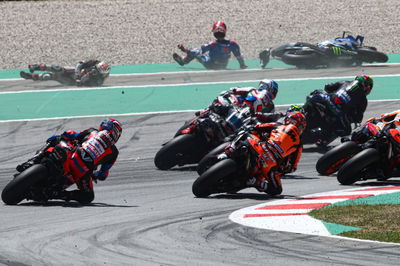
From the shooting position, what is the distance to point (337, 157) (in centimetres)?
1399

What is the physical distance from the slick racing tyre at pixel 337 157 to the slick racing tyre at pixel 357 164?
0.46 metres

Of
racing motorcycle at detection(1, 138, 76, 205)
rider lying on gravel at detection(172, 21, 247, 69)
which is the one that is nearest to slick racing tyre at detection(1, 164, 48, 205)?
racing motorcycle at detection(1, 138, 76, 205)

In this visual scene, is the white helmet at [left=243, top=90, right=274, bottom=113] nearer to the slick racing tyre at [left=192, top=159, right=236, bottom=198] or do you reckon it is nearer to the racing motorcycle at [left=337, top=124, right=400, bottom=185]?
the racing motorcycle at [left=337, top=124, right=400, bottom=185]

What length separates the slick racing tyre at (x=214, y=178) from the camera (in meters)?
11.9

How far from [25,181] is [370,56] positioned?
16049 mm

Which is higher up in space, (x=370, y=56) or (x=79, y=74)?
(x=370, y=56)

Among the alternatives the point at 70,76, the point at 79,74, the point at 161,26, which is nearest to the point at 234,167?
the point at 79,74

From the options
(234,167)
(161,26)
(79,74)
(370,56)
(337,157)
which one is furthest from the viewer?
(161,26)

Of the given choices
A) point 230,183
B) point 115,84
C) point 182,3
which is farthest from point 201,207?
point 182,3

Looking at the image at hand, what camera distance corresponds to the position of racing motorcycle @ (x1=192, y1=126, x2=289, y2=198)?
11938 millimetres

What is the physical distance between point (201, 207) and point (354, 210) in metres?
2.04

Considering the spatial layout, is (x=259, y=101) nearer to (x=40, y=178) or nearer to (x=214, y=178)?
(x=214, y=178)

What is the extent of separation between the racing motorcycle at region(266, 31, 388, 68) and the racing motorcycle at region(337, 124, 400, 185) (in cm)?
1197

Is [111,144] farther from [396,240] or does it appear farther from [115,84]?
[115,84]
